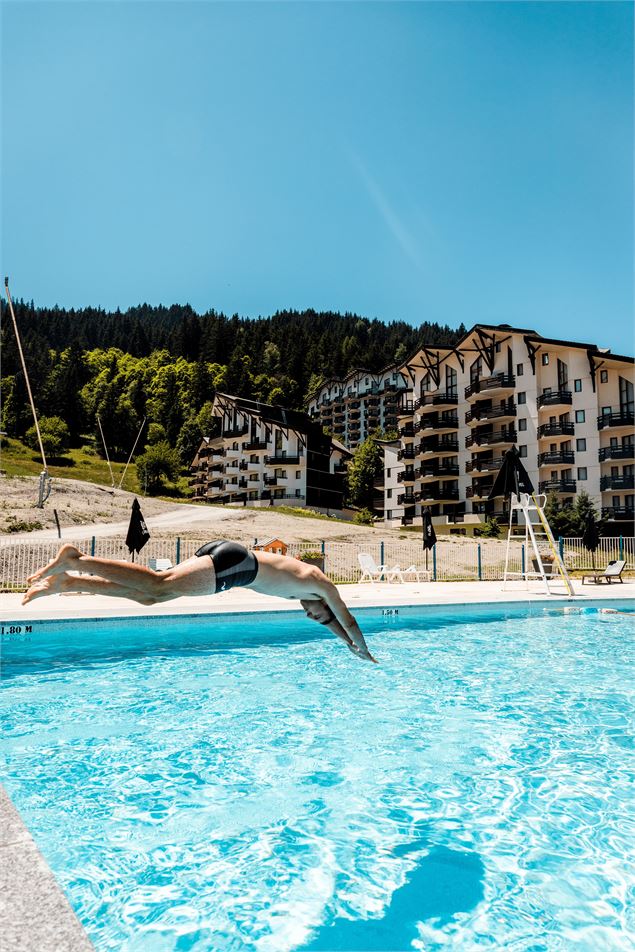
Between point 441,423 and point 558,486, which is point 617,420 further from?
point 441,423

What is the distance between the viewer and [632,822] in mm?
4574

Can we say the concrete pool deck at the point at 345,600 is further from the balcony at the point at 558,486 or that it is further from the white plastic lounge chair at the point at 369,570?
the balcony at the point at 558,486

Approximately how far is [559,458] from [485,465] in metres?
6.87

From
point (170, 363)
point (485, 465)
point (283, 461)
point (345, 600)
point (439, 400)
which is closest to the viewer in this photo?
point (345, 600)

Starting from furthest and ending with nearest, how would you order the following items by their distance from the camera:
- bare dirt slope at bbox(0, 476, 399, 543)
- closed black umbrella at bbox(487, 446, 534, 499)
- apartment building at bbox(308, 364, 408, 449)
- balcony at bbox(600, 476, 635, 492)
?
apartment building at bbox(308, 364, 408, 449), balcony at bbox(600, 476, 635, 492), bare dirt slope at bbox(0, 476, 399, 543), closed black umbrella at bbox(487, 446, 534, 499)

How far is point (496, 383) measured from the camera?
5331 centimetres

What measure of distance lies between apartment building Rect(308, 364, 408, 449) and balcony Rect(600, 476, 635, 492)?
228ft

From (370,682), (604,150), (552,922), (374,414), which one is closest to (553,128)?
(604,150)

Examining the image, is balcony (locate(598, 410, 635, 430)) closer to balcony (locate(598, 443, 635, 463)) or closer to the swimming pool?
balcony (locate(598, 443, 635, 463))

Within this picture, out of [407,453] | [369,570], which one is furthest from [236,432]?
[369,570]

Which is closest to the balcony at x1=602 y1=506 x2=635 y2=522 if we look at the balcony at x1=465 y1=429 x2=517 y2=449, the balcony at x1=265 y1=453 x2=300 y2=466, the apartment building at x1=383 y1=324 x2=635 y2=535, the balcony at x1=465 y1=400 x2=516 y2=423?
the apartment building at x1=383 y1=324 x2=635 y2=535

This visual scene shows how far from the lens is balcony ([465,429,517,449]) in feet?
172

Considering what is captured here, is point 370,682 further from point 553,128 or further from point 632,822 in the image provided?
point 553,128

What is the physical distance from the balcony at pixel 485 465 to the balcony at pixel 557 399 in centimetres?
618
